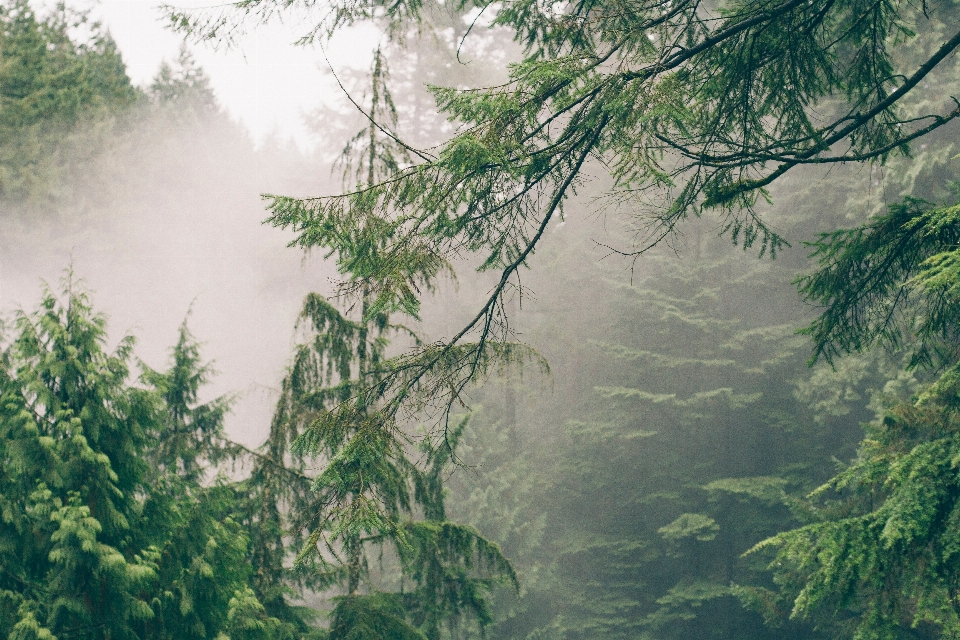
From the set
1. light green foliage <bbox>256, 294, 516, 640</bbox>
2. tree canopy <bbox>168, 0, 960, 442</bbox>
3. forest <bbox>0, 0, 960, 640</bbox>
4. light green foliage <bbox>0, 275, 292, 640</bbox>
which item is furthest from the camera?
light green foliage <bbox>256, 294, 516, 640</bbox>

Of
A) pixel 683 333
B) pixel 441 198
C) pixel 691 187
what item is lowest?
pixel 441 198

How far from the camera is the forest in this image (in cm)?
353

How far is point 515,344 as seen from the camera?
5.01m

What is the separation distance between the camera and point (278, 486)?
6.07 meters

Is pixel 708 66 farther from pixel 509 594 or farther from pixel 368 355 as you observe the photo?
pixel 509 594

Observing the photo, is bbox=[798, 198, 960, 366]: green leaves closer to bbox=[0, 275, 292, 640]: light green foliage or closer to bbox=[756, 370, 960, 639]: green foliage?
bbox=[756, 370, 960, 639]: green foliage

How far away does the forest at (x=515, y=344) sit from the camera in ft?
11.6

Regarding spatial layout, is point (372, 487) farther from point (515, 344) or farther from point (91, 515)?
point (91, 515)

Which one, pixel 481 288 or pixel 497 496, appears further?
pixel 481 288

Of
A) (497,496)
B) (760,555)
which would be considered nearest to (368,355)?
(497,496)

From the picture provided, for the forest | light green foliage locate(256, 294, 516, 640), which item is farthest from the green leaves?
light green foliage locate(256, 294, 516, 640)

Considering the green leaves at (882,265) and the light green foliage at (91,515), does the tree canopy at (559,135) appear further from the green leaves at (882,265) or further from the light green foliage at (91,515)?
the light green foliage at (91,515)

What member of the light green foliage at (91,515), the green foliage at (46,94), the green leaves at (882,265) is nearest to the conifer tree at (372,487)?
the light green foliage at (91,515)

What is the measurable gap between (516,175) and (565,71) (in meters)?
0.52
